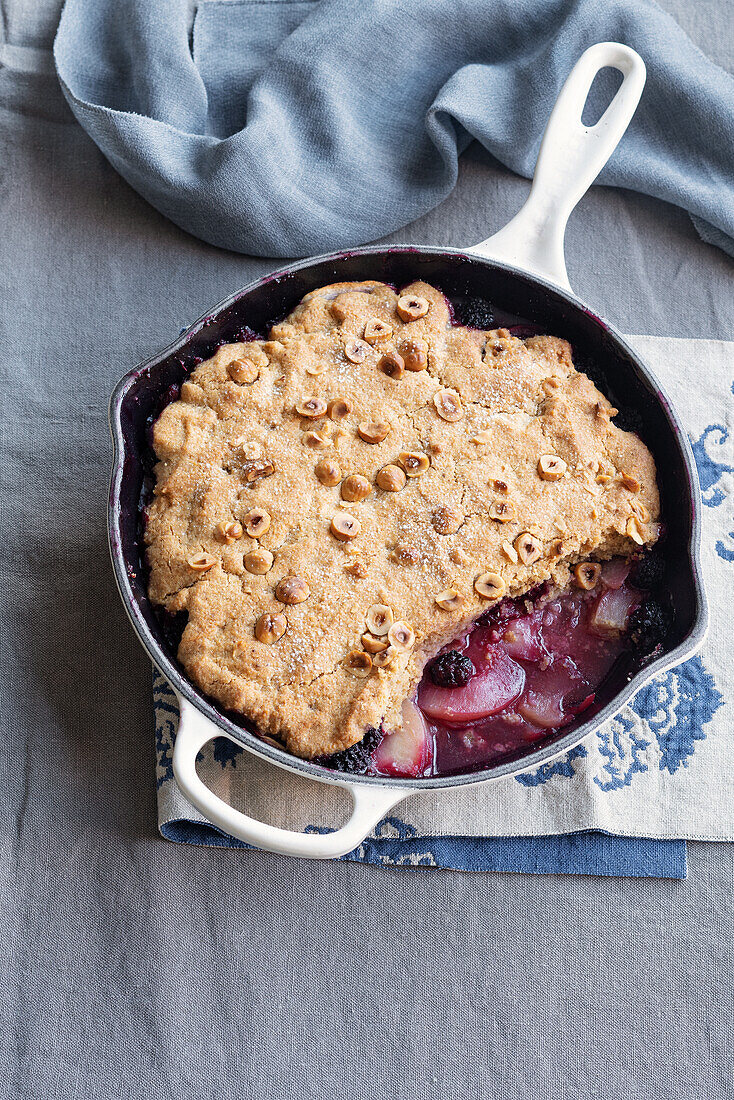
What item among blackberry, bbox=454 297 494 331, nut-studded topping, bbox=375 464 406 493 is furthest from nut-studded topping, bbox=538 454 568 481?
blackberry, bbox=454 297 494 331

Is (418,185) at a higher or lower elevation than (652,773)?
higher

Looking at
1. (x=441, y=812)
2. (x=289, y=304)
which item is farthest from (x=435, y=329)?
(x=441, y=812)

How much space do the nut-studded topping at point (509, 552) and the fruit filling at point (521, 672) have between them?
0.61ft

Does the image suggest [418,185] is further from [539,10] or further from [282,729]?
[282,729]

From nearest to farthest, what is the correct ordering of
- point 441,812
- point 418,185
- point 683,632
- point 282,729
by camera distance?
point 282,729
point 683,632
point 441,812
point 418,185

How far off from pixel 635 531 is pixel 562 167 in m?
1.06

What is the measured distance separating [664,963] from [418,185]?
2.46 meters

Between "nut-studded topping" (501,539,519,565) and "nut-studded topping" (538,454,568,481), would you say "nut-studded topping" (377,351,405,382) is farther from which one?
"nut-studded topping" (501,539,519,565)

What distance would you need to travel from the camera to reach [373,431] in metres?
2.49

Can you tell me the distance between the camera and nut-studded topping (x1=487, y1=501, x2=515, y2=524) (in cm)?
242

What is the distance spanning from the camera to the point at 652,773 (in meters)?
2.66

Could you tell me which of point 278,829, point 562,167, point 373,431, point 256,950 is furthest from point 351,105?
point 256,950

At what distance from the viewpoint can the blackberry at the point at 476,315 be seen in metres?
2.72

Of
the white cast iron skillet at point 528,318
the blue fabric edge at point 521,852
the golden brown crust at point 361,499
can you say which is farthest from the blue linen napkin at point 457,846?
the golden brown crust at point 361,499
